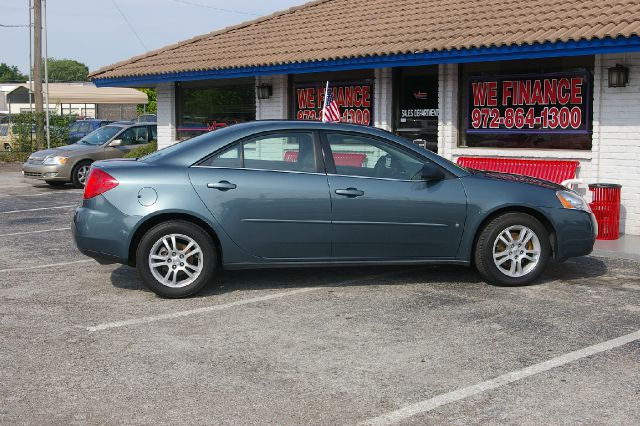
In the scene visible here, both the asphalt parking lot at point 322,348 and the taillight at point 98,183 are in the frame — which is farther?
the taillight at point 98,183

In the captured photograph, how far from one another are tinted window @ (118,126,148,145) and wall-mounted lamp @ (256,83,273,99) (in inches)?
189

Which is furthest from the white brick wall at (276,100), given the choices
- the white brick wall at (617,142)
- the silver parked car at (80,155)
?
the white brick wall at (617,142)

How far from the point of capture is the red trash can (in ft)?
34.0

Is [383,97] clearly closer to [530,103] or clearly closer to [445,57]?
[445,57]

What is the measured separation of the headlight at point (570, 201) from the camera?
7550 mm

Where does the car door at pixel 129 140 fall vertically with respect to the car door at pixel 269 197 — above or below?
above

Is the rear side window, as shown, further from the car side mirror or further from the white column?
the white column

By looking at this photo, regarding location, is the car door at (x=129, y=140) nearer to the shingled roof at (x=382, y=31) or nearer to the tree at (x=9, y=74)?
the shingled roof at (x=382, y=31)

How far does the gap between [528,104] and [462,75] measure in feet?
4.38

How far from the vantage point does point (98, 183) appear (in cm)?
694

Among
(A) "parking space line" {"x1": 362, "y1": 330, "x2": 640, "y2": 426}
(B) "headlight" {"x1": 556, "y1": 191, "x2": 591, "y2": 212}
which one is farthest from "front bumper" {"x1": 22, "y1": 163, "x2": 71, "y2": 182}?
(A) "parking space line" {"x1": 362, "y1": 330, "x2": 640, "y2": 426}

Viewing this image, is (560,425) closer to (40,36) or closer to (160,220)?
(160,220)

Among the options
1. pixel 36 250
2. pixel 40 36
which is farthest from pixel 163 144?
pixel 40 36

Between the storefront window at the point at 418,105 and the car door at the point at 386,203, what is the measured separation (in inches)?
246
